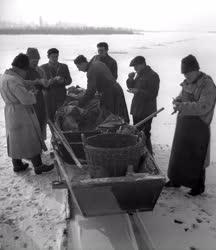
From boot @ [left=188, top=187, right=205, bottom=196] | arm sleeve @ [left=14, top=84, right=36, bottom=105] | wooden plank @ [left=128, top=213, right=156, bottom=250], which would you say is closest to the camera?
wooden plank @ [left=128, top=213, right=156, bottom=250]

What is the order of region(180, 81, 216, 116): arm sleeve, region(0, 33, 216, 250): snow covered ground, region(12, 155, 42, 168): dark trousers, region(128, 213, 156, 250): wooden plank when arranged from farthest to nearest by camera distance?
region(12, 155, 42, 168): dark trousers < region(180, 81, 216, 116): arm sleeve < region(0, 33, 216, 250): snow covered ground < region(128, 213, 156, 250): wooden plank

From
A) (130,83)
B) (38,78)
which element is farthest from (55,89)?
(130,83)

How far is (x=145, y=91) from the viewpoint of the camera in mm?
6875

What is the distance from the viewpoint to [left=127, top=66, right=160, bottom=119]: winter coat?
22.4ft

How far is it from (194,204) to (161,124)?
A: 4917 millimetres

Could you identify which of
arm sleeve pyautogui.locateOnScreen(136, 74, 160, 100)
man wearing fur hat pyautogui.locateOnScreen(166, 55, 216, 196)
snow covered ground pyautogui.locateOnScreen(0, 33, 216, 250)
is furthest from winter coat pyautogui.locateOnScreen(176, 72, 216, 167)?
arm sleeve pyautogui.locateOnScreen(136, 74, 160, 100)

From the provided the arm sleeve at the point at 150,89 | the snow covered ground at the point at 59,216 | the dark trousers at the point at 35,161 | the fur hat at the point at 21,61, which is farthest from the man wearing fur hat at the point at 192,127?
the fur hat at the point at 21,61

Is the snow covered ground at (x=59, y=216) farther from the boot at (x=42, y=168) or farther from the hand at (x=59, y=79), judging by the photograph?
the hand at (x=59, y=79)

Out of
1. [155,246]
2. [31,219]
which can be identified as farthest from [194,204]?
[31,219]

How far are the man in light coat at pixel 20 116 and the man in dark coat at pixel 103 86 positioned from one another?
3.82 ft

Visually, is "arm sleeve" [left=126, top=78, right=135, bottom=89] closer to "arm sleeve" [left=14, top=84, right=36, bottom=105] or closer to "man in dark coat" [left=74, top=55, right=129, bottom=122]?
"man in dark coat" [left=74, top=55, right=129, bottom=122]

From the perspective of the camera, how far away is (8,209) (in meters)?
5.27

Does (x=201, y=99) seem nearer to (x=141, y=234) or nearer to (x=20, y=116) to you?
(x=141, y=234)

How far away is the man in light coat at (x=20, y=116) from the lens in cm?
595
